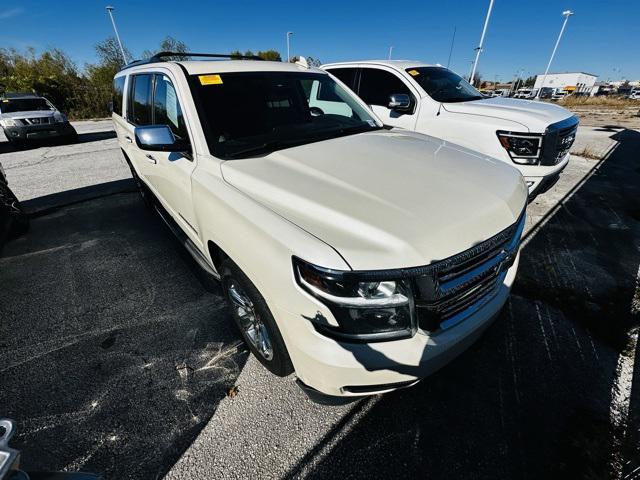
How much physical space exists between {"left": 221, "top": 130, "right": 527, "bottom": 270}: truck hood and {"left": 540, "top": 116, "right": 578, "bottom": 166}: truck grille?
223cm

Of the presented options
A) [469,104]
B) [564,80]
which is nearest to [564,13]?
[469,104]

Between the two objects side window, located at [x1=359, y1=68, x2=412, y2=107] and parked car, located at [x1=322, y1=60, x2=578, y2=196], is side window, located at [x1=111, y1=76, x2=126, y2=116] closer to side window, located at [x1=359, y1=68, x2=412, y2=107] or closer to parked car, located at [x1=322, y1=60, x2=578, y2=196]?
parked car, located at [x1=322, y1=60, x2=578, y2=196]

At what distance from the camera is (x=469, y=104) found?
4.58 meters

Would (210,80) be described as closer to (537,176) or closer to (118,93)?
(118,93)

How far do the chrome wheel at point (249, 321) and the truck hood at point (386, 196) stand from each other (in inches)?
29.8

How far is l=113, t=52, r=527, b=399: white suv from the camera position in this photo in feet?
4.46

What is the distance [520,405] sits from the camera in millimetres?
1970

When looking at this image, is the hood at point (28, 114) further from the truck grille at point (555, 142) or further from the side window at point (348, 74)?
the truck grille at point (555, 142)

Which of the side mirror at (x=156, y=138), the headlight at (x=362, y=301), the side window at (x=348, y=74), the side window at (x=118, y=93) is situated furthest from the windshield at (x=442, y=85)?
the headlight at (x=362, y=301)

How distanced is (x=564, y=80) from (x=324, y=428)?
117 meters

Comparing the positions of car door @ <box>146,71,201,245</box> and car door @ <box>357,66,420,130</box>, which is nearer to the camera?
car door @ <box>146,71,201,245</box>

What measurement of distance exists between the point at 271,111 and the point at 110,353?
2.31 meters

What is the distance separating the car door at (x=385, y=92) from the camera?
4.86 meters

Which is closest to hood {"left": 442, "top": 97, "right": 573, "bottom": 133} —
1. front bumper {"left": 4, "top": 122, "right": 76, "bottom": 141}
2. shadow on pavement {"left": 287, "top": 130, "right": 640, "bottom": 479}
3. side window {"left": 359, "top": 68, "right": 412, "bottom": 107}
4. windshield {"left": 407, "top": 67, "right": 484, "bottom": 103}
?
windshield {"left": 407, "top": 67, "right": 484, "bottom": 103}
